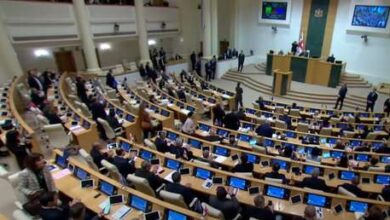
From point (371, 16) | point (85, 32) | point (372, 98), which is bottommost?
point (372, 98)

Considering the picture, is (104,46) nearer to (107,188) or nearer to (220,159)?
(220,159)

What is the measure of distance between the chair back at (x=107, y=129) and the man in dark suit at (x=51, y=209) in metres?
3.81

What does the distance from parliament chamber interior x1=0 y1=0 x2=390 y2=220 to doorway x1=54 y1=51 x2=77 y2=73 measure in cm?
8

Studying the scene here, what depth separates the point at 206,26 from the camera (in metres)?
18.7

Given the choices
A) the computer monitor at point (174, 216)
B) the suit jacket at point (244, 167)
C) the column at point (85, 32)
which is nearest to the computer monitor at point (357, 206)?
the suit jacket at point (244, 167)

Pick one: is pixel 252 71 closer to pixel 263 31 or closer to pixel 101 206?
pixel 263 31

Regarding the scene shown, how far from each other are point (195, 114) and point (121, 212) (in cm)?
621

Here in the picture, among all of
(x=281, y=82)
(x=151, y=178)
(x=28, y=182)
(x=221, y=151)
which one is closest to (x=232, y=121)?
(x=221, y=151)

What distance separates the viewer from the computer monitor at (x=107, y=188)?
467 centimetres

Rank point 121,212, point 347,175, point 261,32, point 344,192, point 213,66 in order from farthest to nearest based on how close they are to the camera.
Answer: point 261,32, point 213,66, point 347,175, point 344,192, point 121,212

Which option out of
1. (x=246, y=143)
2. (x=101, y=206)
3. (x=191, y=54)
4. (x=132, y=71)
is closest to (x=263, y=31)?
(x=191, y=54)

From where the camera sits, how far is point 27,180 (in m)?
4.23

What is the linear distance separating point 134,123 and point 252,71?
1275 centimetres

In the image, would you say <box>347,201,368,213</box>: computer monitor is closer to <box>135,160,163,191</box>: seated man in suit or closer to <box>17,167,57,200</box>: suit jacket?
<box>135,160,163,191</box>: seated man in suit
